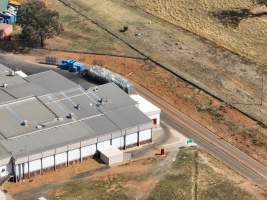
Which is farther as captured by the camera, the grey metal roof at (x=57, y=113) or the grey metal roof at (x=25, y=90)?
the grey metal roof at (x=25, y=90)

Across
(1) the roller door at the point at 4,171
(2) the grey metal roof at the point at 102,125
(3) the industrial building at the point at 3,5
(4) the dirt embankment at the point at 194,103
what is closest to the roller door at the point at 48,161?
(1) the roller door at the point at 4,171

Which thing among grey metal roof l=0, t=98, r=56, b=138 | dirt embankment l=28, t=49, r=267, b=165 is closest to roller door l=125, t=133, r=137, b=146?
grey metal roof l=0, t=98, r=56, b=138

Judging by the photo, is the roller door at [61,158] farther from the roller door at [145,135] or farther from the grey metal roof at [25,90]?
the grey metal roof at [25,90]

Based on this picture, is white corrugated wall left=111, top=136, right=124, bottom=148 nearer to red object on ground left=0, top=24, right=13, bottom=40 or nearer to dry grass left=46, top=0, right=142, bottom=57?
dry grass left=46, top=0, right=142, bottom=57

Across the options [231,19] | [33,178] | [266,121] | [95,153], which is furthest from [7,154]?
[231,19]

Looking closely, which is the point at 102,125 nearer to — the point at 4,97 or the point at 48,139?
the point at 48,139

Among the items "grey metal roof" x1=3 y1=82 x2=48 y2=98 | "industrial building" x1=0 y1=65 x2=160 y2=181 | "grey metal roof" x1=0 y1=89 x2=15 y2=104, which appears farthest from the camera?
"grey metal roof" x1=3 y1=82 x2=48 y2=98

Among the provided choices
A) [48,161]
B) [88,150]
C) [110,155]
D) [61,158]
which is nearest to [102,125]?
[88,150]
